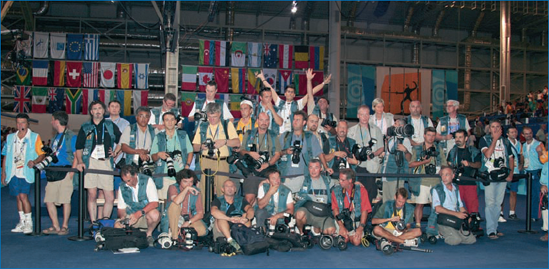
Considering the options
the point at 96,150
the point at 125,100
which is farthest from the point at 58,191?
the point at 125,100

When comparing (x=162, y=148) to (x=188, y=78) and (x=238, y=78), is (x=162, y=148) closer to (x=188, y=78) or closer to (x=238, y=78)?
(x=188, y=78)

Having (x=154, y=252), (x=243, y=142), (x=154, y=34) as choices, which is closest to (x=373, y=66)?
(x=154, y=34)

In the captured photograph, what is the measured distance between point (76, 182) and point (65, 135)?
725mm

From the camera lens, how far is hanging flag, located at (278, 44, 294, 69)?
23688 millimetres

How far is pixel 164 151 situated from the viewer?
6949 millimetres

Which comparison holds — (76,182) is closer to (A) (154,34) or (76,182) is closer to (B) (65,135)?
(B) (65,135)

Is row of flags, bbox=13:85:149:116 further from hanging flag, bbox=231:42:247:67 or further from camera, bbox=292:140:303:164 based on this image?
camera, bbox=292:140:303:164

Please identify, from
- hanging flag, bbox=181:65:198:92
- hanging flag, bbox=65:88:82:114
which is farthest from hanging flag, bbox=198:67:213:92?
hanging flag, bbox=65:88:82:114

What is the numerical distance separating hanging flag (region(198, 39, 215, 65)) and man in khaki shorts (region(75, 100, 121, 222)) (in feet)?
52.2

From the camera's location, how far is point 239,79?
2311 cm

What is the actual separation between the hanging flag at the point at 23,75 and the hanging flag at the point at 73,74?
5.74 ft

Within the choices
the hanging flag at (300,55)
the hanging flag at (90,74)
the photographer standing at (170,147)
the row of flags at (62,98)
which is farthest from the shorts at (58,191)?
the hanging flag at (300,55)

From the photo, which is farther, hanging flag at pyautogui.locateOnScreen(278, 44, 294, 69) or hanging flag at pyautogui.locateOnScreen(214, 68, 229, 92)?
hanging flag at pyautogui.locateOnScreen(278, 44, 294, 69)

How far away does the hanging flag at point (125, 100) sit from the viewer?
22203mm
